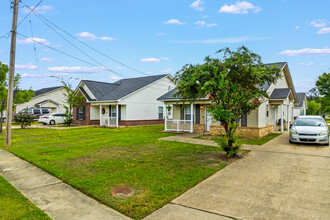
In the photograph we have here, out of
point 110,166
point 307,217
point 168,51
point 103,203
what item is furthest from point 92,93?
point 307,217

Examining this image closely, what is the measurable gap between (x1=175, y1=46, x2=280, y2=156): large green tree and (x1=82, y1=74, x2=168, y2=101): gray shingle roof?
1474 centimetres

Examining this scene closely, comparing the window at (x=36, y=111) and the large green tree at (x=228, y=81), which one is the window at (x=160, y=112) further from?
the window at (x=36, y=111)

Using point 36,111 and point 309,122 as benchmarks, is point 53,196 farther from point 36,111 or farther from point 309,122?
point 36,111

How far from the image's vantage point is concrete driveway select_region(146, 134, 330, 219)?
3500 millimetres

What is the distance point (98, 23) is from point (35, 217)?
1505 cm

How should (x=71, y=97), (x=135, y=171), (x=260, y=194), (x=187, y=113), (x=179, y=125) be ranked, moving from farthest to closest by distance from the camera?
(x=71, y=97) < (x=187, y=113) < (x=179, y=125) < (x=135, y=171) < (x=260, y=194)

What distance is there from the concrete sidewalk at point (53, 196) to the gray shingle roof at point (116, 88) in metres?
15.1

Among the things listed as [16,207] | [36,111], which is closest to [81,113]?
[36,111]

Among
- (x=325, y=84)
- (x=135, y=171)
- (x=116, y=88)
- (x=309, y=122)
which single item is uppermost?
(x=325, y=84)

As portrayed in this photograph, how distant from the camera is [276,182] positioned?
5051 millimetres

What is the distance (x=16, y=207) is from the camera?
376 cm

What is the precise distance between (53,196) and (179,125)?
489 inches

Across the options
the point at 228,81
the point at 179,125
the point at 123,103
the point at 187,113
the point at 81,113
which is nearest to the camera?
the point at 228,81

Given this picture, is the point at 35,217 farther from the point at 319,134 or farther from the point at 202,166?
the point at 319,134
